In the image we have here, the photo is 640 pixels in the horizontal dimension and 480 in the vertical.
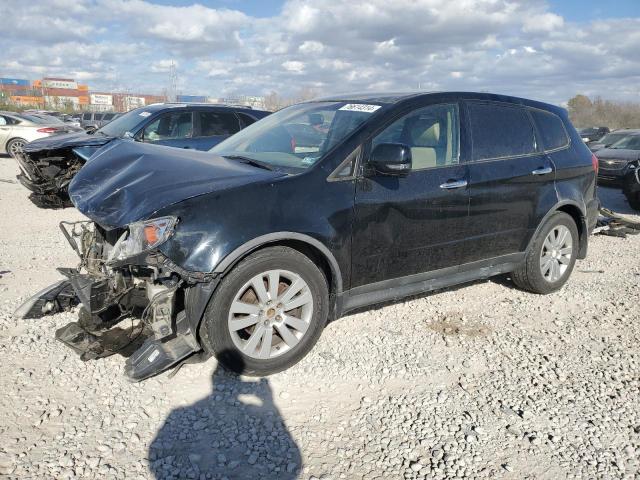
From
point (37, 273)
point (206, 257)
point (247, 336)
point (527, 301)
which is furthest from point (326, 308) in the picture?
point (37, 273)

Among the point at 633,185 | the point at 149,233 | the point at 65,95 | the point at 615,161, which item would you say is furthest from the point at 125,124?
the point at 65,95

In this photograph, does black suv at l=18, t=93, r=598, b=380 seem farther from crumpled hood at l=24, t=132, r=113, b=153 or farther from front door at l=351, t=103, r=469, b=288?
crumpled hood at l=24, t=132, r=113, b=153

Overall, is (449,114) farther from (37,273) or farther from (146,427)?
(37,273)

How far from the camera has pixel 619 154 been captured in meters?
12.1

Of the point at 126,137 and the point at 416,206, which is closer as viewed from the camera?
the point at 416,206

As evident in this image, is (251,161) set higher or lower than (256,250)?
higher

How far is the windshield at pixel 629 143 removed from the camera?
511 inches

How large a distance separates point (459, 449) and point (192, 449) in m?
1.41

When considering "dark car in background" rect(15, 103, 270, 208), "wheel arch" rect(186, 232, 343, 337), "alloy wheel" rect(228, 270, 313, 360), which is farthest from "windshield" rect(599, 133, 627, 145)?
"alloy wheel" rect(228, 270, 313, 360)

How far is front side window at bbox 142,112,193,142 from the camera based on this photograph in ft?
27.5

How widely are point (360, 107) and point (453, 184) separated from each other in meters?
0.96

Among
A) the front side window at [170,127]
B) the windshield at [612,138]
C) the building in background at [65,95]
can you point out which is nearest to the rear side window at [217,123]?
the front side window at [170,127]

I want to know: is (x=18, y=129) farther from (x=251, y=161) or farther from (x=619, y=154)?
(x=619, y=154)

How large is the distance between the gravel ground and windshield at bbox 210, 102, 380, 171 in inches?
56.5
